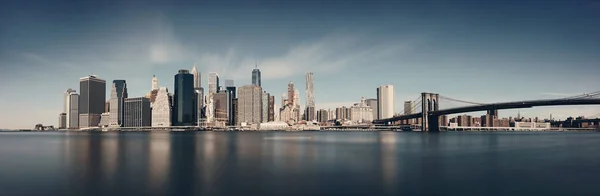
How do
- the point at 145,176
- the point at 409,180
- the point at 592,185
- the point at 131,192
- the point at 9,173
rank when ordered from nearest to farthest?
1. the point at 131,192
2. the point at 592,185
3. the point at 409,180
4. the point at 145,176
5. the point at 9,173

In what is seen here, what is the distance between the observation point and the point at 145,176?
3173 centimetres

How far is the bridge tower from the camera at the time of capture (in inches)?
6218

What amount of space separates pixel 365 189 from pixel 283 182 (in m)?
6.11

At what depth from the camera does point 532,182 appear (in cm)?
2922

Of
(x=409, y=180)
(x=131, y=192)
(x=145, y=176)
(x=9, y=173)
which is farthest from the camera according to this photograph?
(x=9, y=173)

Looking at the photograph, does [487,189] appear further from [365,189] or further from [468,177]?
[365,189]

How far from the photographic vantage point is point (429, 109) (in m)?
165

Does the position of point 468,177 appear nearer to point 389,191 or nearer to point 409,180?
point 409,180

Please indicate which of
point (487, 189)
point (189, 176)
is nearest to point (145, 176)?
point (189, 176)

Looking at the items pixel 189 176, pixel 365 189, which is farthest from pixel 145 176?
pixel 365 189

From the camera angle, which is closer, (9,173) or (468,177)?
(468,177)

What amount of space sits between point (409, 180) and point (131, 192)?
62.5 ft

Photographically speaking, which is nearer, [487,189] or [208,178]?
[487,189]

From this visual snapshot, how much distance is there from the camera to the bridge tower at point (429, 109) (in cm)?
15793
